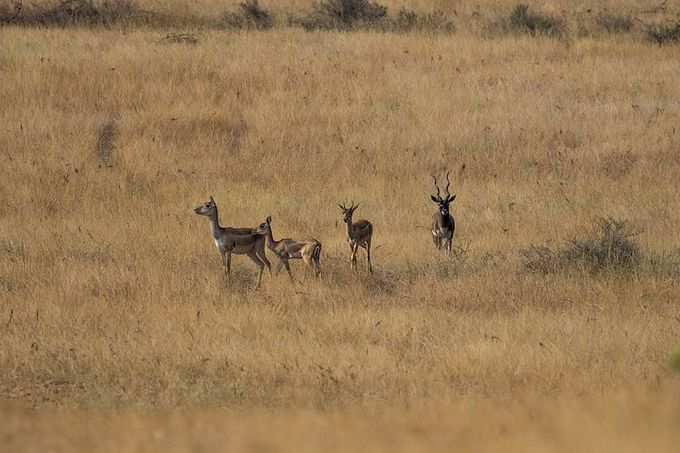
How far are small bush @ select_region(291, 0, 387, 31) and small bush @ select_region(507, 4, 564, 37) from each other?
322 centimetres

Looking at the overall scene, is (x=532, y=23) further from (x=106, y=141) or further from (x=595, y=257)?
(x=595, y=257)

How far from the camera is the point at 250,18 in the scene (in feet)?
108

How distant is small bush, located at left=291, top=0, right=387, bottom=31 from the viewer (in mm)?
33469

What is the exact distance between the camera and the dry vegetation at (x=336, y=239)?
31.8 ft

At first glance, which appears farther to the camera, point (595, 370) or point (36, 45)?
point (36, 45)

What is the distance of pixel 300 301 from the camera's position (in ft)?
45.3

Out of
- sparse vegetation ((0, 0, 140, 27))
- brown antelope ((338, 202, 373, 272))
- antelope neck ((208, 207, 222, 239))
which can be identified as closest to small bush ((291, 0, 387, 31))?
sparse vegetation ((0, 0, 140, 27))

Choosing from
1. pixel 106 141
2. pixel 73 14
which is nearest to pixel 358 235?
pixel 106 141

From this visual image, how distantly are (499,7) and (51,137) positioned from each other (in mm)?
16425

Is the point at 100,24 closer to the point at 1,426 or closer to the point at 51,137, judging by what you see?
the point at 51,137

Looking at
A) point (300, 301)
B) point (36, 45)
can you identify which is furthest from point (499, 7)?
point (300, 301)

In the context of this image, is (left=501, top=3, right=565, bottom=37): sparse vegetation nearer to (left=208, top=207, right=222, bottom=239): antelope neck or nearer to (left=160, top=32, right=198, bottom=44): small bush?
(left=160, top=32, right=198, bottom=44): small bush

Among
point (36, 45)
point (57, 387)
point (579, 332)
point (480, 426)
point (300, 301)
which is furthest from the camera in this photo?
point (36, 45)

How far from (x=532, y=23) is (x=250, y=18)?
6.92m
